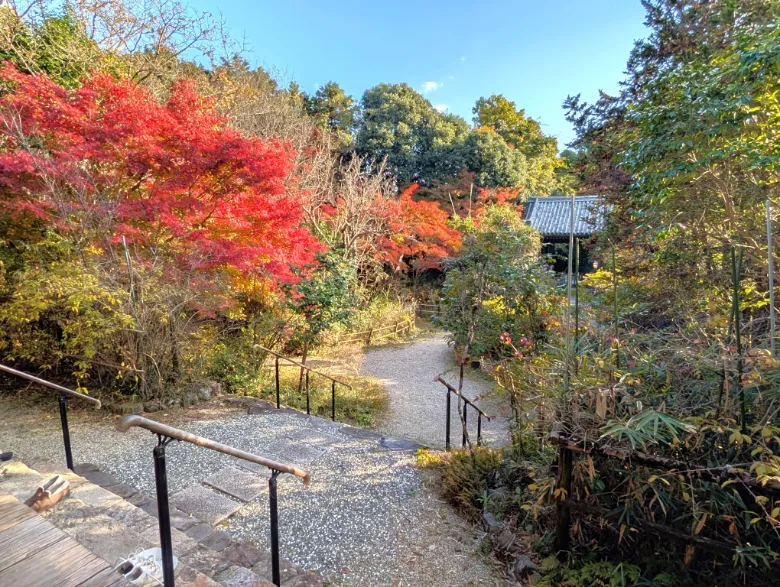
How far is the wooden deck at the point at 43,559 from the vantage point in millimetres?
1662

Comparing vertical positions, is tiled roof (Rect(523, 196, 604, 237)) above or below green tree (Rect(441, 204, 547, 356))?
above

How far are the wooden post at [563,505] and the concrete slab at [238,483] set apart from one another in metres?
2.37

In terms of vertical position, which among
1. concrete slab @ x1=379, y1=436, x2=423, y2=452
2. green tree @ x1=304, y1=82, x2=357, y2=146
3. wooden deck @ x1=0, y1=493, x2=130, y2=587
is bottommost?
concrete slab @ x1=379, y1=436, x2=423, y2=452

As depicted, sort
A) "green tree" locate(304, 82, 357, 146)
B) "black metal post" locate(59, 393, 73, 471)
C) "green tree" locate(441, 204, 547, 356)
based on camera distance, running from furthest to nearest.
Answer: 1. "green tree" locate(304, 82, 357, 146)
2. "green tree" locate(441, 204, 547, 356)
3. "black metal post" locate(59, 393, 73, 471)

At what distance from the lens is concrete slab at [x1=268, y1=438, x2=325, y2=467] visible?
414cm

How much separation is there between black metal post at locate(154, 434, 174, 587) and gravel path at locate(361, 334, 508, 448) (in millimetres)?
3624

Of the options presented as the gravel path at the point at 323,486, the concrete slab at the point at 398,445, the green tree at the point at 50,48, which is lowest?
the concrete slab at the point at 398,445

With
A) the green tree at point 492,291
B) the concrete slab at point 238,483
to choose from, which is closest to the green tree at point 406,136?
the green tree at point 492,291

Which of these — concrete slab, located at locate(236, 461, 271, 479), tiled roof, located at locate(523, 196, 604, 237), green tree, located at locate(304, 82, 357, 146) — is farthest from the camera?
green tree, located at locate(304, 82, 357, 146)

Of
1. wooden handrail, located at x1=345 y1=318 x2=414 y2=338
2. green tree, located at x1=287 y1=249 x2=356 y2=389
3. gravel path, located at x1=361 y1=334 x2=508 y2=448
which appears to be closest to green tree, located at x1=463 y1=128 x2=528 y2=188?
wooden handrail, located at x1=345 y1=318 x2=414 y2=338

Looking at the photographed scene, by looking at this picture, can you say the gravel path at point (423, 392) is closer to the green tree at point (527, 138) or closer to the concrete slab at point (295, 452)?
the concrete slab at point (295, 452)

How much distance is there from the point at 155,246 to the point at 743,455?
595 centimetres

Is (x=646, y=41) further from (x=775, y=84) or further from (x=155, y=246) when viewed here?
(x=155, y=246)

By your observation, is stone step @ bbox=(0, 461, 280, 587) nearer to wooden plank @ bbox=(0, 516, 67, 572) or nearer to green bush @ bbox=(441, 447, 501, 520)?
wooden plank @ bbox=(0, 516, 67, 572)
